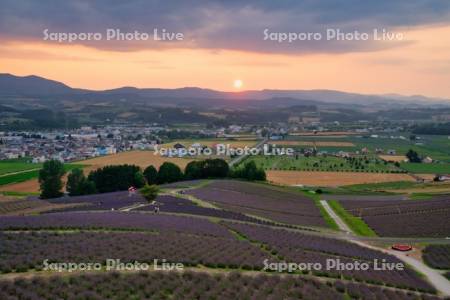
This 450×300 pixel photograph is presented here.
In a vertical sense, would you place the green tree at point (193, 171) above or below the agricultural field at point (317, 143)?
below

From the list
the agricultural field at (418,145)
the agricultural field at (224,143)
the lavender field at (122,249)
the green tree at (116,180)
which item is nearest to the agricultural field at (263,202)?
the green tree at (116,180)

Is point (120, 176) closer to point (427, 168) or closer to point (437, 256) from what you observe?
point (437, 256)

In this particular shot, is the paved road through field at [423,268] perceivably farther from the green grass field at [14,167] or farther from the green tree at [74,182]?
the green grass field at [14,167]

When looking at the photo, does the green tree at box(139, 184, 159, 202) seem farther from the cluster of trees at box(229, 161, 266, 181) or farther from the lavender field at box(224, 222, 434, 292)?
the cluster of trees at box(229, 161, 266, 181)

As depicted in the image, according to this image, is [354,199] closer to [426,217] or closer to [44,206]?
[426,217]

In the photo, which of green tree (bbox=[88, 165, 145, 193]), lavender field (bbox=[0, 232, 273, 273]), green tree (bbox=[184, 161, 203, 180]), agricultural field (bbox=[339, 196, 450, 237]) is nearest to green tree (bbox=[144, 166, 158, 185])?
green tree (bbox=[88, 165, 145, 193])

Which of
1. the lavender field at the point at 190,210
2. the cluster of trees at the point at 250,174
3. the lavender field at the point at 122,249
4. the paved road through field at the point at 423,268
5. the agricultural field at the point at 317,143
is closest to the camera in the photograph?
the lavender field at the point at 122,249

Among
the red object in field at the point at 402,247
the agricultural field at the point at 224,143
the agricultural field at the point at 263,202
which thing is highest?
the agricultural field at the point at 224,143
